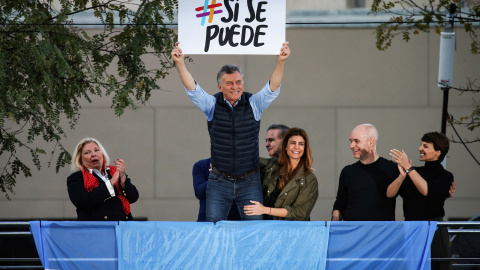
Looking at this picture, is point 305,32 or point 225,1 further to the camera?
point 305,32

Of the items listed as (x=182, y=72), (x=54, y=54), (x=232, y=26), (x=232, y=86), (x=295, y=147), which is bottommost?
(x=295, y=147)

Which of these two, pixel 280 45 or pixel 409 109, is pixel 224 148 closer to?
pixel 280 45

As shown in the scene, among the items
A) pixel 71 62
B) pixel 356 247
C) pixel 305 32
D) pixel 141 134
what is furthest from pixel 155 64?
pixel 356 247

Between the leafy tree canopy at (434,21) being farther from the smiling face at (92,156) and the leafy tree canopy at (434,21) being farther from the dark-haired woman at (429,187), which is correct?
the smiling face at (92,156)

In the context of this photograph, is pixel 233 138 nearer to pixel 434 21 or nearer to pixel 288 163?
pixel 288 163

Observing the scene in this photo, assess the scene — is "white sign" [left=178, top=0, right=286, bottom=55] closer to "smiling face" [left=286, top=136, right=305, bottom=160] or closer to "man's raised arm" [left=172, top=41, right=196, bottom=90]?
"man's raised arm" [left=172, top=41, right=196, bottom=90]

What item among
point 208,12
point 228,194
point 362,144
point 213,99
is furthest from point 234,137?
point 362,144

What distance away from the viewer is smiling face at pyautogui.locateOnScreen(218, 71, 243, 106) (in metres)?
7.12

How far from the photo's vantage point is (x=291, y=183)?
7.33 meters

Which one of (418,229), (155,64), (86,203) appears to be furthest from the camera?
(155,64)

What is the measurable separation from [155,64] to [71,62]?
4.20 m

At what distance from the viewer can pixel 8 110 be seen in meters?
8.95

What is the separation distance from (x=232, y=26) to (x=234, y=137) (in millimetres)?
964

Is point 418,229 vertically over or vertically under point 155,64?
under
